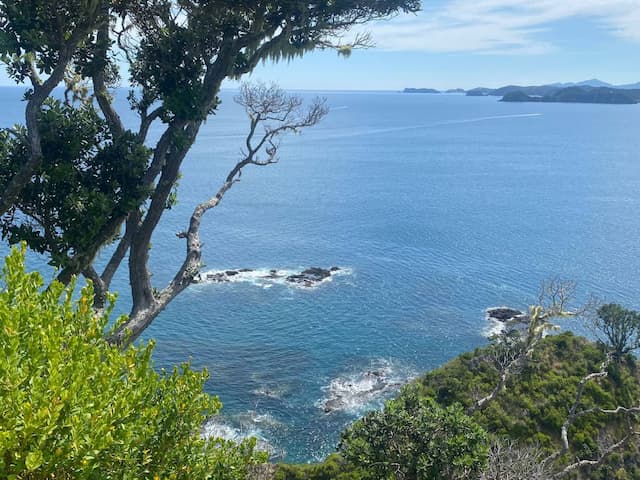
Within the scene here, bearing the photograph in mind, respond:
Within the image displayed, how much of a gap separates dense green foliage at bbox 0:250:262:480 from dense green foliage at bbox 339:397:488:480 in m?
6.37

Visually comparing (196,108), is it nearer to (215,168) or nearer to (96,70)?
(96,70)

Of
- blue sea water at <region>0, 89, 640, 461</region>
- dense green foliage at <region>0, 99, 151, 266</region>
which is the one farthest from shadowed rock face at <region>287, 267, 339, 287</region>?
dense green foliage at <region>0, 99, 151, 266</region>

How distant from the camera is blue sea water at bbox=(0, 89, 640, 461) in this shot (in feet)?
131

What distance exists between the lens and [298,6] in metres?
15.5

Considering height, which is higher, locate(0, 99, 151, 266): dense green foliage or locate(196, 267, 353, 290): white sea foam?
locate(0, 99, 151, 266): dense green foliage

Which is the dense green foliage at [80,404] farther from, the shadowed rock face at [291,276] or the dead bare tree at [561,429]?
the shadowed rock face at [291,276]

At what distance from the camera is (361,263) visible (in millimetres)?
62844

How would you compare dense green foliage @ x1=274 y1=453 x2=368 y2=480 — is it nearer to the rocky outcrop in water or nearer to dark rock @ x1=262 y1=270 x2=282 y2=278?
the rocky outcrop in water

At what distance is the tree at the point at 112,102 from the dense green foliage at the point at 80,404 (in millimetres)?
4285

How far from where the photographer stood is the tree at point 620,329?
3888 centimetres

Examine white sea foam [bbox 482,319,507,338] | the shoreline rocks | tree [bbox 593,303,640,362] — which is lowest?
white sea foam [bbox 482,319,507,338]

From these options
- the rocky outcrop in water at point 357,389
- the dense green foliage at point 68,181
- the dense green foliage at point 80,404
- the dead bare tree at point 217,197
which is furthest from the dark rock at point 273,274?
the dense green foliage at point 80,404

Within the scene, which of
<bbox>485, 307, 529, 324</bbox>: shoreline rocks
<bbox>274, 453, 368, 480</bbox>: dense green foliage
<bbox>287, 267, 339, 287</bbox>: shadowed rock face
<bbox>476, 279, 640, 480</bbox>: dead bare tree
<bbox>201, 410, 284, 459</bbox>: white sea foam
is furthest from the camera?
<bbox>287, 267, 339, 287</bbox>: shadowed rock face

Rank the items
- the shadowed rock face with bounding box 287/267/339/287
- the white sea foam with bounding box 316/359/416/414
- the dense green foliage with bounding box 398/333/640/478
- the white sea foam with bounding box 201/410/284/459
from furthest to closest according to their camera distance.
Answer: the shadowed rock face with bounding box 287/267/339/287 → the white sea foam with bounding box 316/359/416/414 → the white sea foam with bounding box 201/410/284/459 → the dense green foliage with bounding box 398/333/640/478
